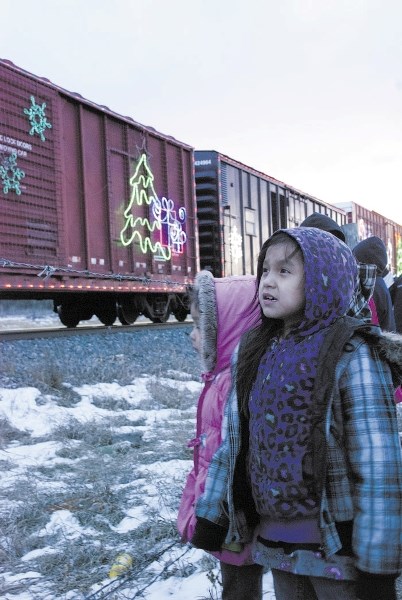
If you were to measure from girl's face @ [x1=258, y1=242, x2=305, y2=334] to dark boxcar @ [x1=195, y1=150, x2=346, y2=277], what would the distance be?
1164 cm

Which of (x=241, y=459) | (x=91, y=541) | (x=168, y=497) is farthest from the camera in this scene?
(x=168, y=497)

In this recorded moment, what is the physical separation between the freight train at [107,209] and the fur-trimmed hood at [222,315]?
183 inches

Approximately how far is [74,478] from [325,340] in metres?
2.68

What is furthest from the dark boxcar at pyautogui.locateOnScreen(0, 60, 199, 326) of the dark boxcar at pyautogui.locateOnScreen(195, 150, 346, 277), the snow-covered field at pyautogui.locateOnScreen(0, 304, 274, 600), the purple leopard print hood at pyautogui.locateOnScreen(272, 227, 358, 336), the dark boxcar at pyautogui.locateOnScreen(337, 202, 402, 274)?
the dark boxcar at pyautogui.locateOnScreen(337, 202, 402, 274)

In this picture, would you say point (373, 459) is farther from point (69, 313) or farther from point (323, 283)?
point (69, 313)

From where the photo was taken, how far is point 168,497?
322cm

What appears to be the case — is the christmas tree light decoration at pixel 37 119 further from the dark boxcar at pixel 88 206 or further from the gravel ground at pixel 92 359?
the gravel ground at pixel 92 359

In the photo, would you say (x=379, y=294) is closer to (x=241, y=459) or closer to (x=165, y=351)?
(x=241, y=459)

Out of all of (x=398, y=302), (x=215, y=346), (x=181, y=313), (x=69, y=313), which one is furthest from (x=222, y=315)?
(x=181, y=313)

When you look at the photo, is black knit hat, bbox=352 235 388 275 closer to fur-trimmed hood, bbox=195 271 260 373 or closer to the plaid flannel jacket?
fur-trimmed hood, bbox=195 271 260 373

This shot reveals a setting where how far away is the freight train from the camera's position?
8297 millimetres

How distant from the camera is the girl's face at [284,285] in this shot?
149 centimetres

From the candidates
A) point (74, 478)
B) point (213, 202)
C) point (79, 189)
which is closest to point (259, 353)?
point (74, 478)

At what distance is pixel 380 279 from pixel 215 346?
187 cm
